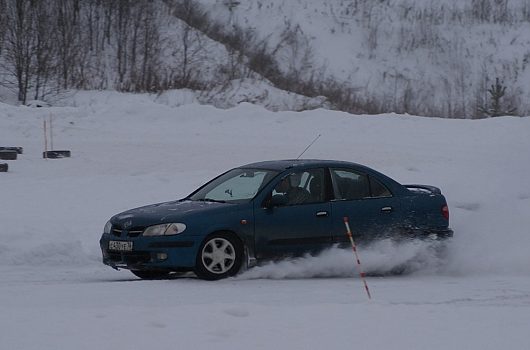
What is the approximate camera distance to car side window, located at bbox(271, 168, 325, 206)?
392 inches

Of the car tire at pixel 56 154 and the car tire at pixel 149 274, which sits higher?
the car tire at pixel 56 154

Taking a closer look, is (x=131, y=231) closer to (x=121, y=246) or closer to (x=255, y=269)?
(x=121, y=246)

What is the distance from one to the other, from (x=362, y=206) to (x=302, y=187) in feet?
2.59

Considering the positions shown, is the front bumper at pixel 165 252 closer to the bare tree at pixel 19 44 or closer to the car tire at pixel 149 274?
the car tire at pixel 149 274

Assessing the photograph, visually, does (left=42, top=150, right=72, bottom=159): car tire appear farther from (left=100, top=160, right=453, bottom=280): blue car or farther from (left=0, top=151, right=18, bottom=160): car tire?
(left=100, top=160, right=453, bottom=280): blue car

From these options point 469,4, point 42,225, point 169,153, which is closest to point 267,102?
point 169,153

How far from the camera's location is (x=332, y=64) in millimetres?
54625

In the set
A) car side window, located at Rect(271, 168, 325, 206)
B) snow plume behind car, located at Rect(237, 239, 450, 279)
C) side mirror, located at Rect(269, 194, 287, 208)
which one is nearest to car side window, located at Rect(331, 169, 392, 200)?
car side window, located at Rect(271, 168, 325, 206)

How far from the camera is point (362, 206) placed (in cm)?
1028

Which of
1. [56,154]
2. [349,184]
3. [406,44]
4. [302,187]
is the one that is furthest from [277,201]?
[406,44]

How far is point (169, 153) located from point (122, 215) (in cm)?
1337

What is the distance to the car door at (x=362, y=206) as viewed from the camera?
33.2 feet

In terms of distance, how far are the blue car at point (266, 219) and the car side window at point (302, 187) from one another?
1cm

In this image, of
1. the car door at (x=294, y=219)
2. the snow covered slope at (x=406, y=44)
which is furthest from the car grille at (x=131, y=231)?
the snow covered slope at (x=406, y=44)
